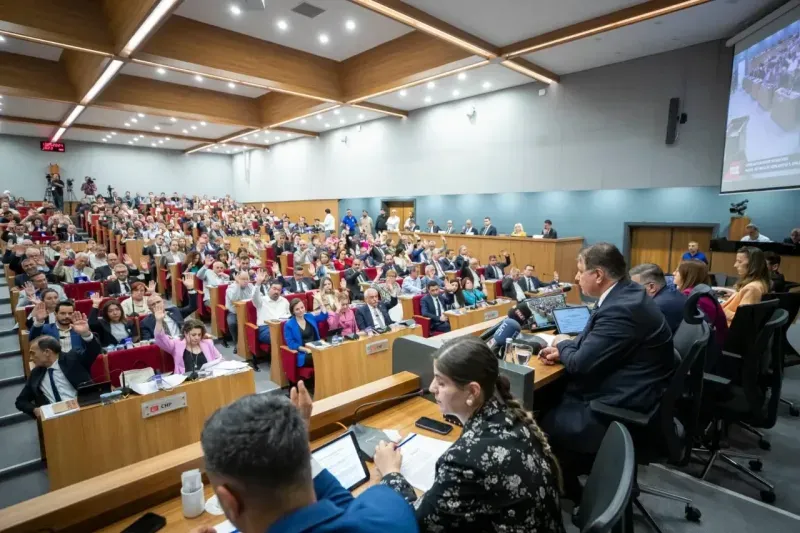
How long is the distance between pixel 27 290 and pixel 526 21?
28.0ft

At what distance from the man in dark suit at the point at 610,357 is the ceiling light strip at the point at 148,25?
Answer: 271 inches

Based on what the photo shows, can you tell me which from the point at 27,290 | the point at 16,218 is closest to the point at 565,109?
the point at 27,290

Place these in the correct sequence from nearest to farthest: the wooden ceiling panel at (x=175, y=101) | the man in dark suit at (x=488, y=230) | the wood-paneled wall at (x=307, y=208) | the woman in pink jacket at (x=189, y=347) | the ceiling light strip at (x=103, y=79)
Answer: the woman in pink jacket at (x=189, y=347), the ceiling light strip at (x=103, y=79), the wooden ceiling panel at (x=175, y=101), the man in dark suit at (x=488, y=230), the wood-paneled wall at (x=307, y=208)

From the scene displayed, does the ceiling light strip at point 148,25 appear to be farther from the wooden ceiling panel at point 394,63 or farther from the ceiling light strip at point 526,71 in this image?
the ceiling light strip at point 526,71

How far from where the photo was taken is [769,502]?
8.77 feet

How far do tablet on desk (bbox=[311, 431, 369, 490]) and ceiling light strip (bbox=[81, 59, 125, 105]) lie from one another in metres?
9.37

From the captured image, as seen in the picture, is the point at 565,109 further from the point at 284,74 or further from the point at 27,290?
the point at 27,290

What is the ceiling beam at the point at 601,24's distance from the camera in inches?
247

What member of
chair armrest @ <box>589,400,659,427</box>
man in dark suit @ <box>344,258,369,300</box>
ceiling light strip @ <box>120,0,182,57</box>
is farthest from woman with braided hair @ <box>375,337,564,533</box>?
ceiling light strip @ <box>120,0,182,57</box>

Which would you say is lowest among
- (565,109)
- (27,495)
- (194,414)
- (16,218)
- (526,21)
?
(27,495)

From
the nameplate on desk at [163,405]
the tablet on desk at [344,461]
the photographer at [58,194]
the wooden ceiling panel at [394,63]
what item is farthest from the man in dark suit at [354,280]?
the photographer at [58,194]

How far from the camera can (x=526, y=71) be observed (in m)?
9.46

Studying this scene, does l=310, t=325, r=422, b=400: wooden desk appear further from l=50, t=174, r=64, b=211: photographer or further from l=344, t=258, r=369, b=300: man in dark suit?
l=50, t=174, r=64, b=211: photographer

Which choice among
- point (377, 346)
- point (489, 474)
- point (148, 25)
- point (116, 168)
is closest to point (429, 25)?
point (148, 25)
